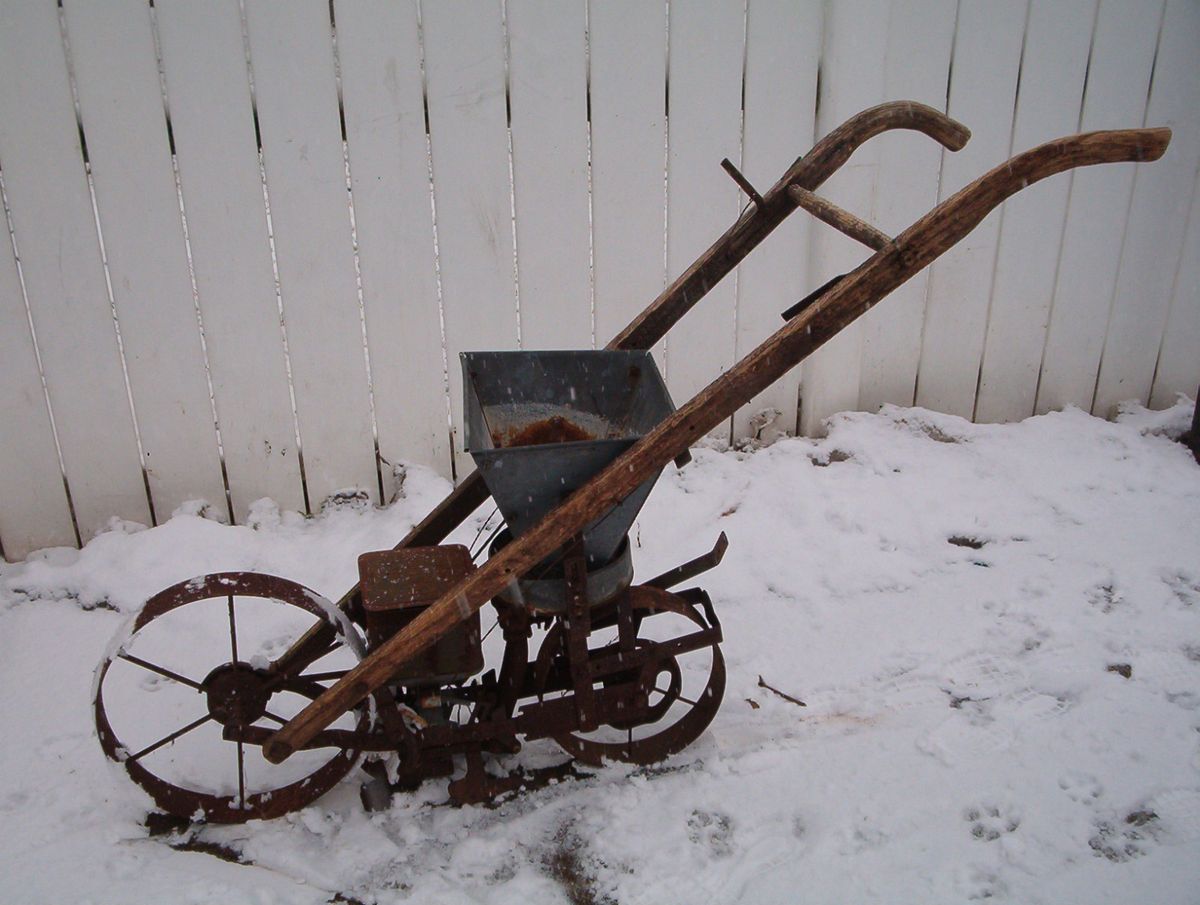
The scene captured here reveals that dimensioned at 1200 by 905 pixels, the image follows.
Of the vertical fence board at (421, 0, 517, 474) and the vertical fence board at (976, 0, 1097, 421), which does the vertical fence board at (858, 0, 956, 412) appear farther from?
the vertical fence board at (421, 0, 517, 474)

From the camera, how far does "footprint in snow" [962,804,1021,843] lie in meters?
2.13

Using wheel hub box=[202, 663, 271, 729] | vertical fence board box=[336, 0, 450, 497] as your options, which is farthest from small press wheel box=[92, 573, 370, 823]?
vertical fence board box=[336, 0, 450, 497]

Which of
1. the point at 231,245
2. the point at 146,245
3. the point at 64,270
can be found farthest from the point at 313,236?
the point at 64,270

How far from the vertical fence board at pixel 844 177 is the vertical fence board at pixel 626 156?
2.63 ft

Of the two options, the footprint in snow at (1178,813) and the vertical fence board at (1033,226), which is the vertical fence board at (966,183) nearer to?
the vertical fence board at (1033,226)

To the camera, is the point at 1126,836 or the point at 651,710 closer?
the point at 1126,836

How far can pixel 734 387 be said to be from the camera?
1843 mm

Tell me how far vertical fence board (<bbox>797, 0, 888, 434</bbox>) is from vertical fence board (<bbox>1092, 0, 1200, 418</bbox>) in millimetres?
1562

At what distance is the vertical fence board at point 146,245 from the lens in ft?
10.5

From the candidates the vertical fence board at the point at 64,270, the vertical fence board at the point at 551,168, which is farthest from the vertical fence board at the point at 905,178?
the vertical fence board at the point at 64,270

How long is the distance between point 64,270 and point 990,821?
3.87m

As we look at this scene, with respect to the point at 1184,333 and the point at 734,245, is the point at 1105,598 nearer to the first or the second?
the point at 734,245

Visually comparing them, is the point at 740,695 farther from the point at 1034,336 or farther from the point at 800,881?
the point at 1034,336

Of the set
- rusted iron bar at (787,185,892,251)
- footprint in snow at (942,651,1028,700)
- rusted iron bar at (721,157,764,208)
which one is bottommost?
footprint in snow at (942,651,1028,700)
